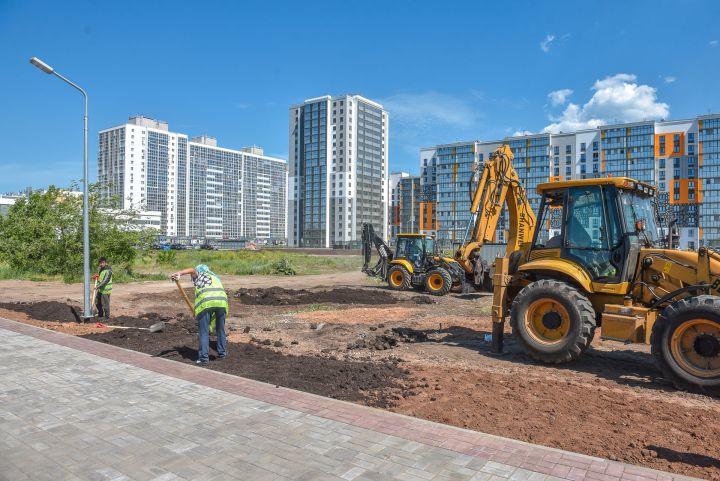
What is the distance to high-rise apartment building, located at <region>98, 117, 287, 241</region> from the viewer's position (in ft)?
410

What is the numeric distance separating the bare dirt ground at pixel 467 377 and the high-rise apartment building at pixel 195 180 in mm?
108335

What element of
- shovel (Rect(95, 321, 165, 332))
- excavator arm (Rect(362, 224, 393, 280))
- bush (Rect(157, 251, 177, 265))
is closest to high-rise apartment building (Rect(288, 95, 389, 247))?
bush (Rect(157, 251, 177, 265))

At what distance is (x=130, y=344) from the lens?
992 centimetres

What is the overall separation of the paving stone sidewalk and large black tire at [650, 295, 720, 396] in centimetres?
307

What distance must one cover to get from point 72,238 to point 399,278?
18111mm

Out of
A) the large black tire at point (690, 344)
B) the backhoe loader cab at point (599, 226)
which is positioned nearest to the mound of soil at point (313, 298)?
the backhoe loader cab at point (599, 226)

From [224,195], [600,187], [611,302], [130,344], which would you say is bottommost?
[130,344]

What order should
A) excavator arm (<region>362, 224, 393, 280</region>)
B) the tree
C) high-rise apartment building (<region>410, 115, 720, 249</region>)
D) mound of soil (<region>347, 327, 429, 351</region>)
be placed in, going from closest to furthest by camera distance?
mound of soil (<region>347, 327, 429, 351</region>) < excavator arm (<region>362, 224, 393, 280</region>) < the tree < high-rise apartment building (<region>410, 115, 720, 249</region>)

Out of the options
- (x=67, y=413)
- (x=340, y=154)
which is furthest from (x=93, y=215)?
(x=340, y=154)

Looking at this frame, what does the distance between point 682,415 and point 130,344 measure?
29.1 feet

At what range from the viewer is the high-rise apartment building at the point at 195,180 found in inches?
4924

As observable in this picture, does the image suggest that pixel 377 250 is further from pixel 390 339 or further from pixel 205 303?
pixel 205 303

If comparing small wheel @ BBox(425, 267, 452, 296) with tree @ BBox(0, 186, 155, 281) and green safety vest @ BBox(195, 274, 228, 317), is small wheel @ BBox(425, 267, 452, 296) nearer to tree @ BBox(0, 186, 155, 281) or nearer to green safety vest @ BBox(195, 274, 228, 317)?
green safety vest @ BBox(195, 274, 228, 317)

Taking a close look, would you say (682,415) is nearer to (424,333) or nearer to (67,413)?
(424,333)
